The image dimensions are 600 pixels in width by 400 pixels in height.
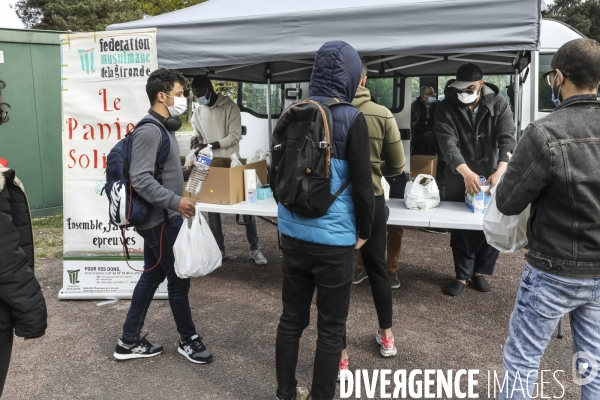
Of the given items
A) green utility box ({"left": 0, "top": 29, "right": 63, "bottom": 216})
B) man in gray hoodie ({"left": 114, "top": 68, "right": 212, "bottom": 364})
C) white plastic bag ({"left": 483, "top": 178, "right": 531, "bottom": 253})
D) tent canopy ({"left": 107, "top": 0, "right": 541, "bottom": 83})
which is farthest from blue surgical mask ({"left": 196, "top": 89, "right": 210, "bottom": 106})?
white plastic bag ({"left": 483, "top": 178, "right": 531, "bottom": 253})

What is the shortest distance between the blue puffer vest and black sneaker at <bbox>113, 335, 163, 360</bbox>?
1649 millimetres

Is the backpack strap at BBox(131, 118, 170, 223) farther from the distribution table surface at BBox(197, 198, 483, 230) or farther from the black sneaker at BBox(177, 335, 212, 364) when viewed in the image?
the distribution table surface at BBox(197, 198, 483, 230)

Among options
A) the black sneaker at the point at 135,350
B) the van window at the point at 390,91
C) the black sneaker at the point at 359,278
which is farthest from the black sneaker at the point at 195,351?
the van window at the point at 390,91

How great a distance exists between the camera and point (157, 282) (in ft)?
11.1

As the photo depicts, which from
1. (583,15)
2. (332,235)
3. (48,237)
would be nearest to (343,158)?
(332,235)

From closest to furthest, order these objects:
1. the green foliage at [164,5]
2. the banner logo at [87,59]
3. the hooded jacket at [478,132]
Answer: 1. the hooded jacket at [478,132]
2. the banner logo at [87,59]
3. the green foliage at [164,5]

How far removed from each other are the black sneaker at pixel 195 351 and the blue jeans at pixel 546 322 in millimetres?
1900

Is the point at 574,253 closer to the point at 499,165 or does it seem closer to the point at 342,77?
the point at 342,77

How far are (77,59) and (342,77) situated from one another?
298 centimetres

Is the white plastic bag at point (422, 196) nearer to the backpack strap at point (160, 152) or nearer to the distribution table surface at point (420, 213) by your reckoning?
the distribution table surface at point (420, 213)

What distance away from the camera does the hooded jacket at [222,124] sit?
5.33 m

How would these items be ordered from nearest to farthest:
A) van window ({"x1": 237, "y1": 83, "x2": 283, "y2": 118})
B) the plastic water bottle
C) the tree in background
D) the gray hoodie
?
the gray hoodie
the plastic water bottle
van window ({"x1": 237, "y1": 83, "x2": 283, "y2": 118})
the tree in background

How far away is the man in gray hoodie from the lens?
3029 millimetres

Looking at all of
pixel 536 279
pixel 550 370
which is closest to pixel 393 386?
pixel 550 370
